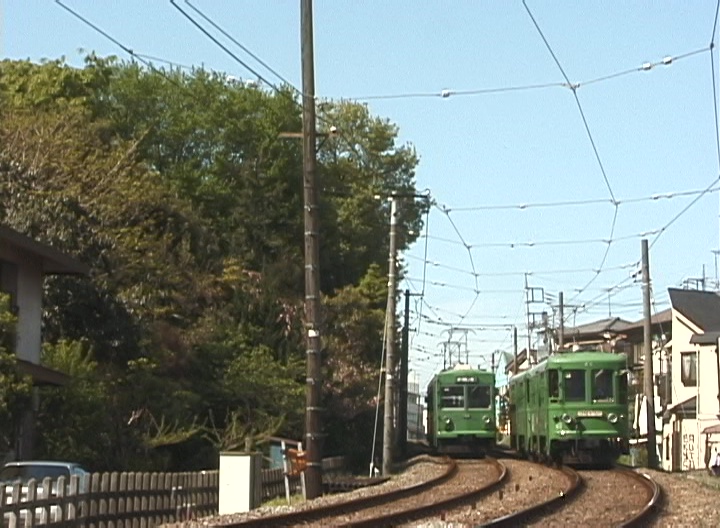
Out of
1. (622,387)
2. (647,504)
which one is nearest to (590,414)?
(622,387)

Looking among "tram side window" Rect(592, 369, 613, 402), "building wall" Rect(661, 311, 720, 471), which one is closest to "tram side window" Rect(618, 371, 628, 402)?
"tram side window" Rect(592, 369, 613, 402)

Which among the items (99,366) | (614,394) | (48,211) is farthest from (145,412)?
(614,394)

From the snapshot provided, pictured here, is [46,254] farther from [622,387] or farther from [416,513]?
[622,387]

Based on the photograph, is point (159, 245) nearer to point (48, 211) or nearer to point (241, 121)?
point (48, 211)

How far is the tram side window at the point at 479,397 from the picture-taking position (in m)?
42.7

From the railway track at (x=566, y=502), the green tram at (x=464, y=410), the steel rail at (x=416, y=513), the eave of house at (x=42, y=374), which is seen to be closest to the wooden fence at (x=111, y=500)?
the steel rail at (x=416, y=513)

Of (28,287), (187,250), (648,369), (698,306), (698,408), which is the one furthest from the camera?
(698,306)

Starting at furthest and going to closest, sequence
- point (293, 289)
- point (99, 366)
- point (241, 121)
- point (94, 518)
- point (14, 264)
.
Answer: point (241, 121)
point (293, 289)
point (99, 366)
point (14, 264)
point (94, 518)

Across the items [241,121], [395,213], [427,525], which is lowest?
[427,525]

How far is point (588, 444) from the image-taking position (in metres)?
33.0

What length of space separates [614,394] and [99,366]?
39.9 feet

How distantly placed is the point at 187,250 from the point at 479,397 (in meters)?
10.0

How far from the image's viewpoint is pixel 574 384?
33.1m

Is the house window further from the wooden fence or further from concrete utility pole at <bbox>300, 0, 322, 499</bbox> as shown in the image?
the wooden fence
